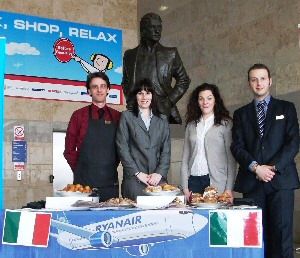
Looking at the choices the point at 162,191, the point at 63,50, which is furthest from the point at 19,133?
the point at 162,191

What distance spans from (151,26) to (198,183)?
4.68 ft

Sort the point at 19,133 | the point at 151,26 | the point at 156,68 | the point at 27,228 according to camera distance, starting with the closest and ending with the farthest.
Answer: the point at 27,228 < the point at 151,26 < the point at 156,68 < the point at 19,133

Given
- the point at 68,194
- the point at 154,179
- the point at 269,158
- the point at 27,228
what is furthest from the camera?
the point at 269,158

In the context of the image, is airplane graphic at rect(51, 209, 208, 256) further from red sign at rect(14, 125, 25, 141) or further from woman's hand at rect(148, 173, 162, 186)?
red sign at rect(14, 125, 25, 141)

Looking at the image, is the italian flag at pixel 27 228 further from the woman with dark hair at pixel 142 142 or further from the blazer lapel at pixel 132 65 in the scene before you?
the blazer lapel at pixel 132 65

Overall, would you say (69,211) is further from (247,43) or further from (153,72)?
(247,43)

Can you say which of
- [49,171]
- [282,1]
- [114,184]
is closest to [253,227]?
[114,184]

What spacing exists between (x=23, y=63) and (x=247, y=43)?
13.2 feet

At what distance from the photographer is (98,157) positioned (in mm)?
3830

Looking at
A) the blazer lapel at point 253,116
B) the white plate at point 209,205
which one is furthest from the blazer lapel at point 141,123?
the white plate at point 209,205

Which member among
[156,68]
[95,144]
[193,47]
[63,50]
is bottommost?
[95,144]

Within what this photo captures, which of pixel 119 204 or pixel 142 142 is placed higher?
pixel 142 142

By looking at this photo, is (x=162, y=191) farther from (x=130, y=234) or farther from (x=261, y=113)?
(x=261, y=113)

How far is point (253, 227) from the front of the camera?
8.63 feet
